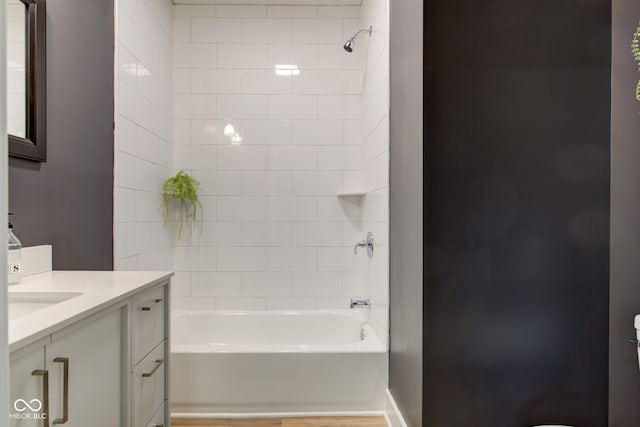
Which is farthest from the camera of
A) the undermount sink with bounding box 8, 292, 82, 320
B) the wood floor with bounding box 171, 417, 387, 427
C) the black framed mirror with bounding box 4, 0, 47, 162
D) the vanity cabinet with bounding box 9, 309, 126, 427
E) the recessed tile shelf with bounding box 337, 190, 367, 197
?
the recessed tile shelf with bounding box 337, 190, 367, 197

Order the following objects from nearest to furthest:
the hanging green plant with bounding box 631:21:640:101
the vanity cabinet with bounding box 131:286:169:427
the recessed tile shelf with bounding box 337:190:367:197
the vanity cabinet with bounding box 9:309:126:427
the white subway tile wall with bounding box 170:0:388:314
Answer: the vanity cabinet with bounding box 9:309:126:427
the vanity cabinet with bounding box 131:286:169:427
the hanging green plant with bounding box 631:21:640:101
the recessed tile shelf with bounding box 337:190:367:197
the white subway tile wall with bounding box 170:0:388:314

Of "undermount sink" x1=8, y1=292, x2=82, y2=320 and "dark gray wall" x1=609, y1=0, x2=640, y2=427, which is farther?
"dark gray wall" x1=609, y1=0, x2=640, y2=427

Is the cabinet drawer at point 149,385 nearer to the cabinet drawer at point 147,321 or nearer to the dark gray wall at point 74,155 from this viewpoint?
the cabinet drawer at point 147,321

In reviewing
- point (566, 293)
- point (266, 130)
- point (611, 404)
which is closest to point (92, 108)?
point (266, 130)

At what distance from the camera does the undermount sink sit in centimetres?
123

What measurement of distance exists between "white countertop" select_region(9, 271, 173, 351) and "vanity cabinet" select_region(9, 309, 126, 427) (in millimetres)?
34

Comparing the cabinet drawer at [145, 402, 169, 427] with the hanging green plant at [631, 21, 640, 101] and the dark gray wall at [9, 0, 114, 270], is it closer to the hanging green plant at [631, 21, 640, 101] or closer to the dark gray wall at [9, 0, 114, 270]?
the dark gray wall at [9, 0, 114, 270]

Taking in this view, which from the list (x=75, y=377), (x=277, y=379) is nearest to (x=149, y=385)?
(x=75, y=377)

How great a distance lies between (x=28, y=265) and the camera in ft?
5.38

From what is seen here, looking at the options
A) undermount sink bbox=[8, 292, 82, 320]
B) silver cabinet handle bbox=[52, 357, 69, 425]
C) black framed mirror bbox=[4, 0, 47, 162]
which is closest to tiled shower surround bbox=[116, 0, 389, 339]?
black framed mirror bbox=[4, 0, 47, 162]

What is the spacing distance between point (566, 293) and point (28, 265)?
2.13m

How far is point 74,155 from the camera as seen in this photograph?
2.00 meters

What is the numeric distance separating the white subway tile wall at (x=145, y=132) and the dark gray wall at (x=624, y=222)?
241cm

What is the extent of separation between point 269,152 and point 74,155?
157cm
